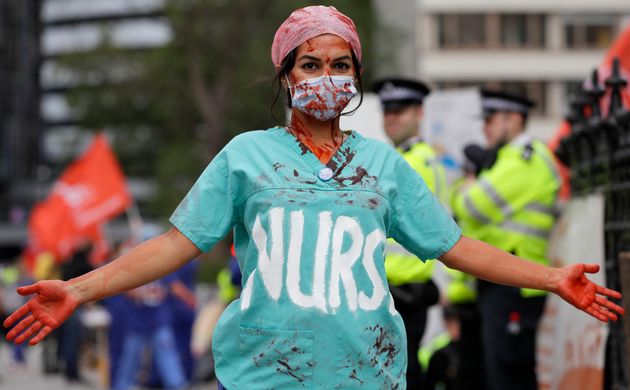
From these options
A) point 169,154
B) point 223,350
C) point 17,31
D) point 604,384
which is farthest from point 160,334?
point 17,31

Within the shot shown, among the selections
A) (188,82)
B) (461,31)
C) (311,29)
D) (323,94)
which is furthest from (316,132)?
(461,31)

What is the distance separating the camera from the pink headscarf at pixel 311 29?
3609 mm

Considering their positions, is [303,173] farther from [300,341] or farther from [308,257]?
[300,341]

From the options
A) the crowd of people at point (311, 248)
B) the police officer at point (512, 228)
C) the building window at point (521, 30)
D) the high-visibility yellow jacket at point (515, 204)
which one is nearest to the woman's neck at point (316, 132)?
the crowd of people at point (311, 248)

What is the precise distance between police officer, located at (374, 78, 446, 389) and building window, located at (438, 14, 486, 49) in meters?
51.4

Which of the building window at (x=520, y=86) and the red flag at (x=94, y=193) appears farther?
the building window at (x=520, y=86)

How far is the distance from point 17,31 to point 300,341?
86.9m

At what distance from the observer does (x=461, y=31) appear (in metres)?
58.3

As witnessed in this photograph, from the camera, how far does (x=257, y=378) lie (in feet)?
11.4

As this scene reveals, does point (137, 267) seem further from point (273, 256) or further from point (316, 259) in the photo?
point (316, 259)

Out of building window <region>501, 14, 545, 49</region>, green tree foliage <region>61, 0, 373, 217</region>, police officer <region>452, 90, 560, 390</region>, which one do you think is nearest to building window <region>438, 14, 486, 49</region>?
building window <region>501, 14, 545, 49</region>

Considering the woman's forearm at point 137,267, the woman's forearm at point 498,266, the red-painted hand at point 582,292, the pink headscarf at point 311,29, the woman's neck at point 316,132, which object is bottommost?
the red-painted hand at point 582,292

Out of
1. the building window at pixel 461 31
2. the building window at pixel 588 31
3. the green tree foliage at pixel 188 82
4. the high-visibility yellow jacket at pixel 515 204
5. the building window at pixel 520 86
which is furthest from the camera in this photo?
the building window at pixel 520 86

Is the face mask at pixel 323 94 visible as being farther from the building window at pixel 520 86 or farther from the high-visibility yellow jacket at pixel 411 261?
the building window at pixel 520 86
